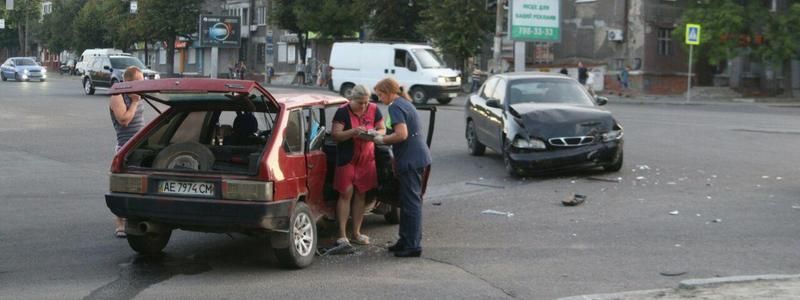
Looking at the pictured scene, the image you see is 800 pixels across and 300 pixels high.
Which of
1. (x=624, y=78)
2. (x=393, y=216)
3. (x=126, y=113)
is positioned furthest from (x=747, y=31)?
(x=126, y=113)

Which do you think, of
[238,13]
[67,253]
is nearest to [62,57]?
[238,13]

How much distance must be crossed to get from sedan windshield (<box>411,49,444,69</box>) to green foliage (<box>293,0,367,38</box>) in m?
25.6

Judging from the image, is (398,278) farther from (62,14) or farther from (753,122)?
(62,14)

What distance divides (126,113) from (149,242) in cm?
164

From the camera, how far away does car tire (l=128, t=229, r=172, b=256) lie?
793cm

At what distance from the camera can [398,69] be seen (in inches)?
1319

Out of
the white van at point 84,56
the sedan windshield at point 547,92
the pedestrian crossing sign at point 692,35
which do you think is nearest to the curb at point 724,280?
the sedan windshield at point 547,92

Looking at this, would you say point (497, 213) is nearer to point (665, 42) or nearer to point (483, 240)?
point (483, 240)

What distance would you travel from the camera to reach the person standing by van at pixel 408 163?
810cm

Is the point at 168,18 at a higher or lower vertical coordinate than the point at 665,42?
higher

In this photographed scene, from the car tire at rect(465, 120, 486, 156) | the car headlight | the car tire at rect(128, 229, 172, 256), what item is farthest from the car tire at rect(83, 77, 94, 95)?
the car tire at rect(128, 229, 172, 256)

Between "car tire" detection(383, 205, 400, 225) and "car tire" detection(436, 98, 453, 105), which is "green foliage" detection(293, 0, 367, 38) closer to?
"car tire" detection(436, 98, 453, 105)

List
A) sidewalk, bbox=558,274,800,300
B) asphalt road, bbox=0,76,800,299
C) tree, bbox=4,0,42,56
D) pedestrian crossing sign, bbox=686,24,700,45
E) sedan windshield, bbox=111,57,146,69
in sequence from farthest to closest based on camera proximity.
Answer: tree, bbox=4,0,42,56 < sedan windshield, bbox=111,57,146,69 < pedestrian crossing sign, bbox=686,24,700,45 < asphalt road, bbox=0,76,800,299 < sidewalk, bbox=558,274,800,300

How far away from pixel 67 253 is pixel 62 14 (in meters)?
94.5
